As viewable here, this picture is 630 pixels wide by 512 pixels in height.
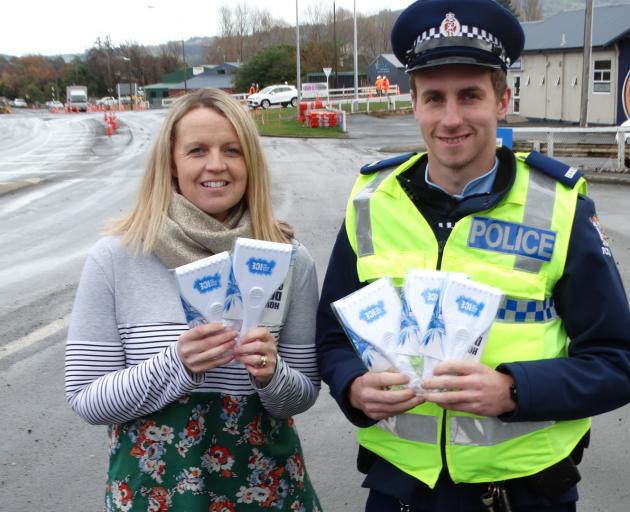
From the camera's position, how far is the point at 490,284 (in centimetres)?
207

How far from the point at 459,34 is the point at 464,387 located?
3.14 ft

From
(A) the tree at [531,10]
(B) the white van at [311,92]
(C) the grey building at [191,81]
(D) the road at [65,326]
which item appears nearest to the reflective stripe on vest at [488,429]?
(D) the road at [65,326]

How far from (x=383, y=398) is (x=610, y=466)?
9.37 ft

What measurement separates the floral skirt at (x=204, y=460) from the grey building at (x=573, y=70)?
2513 centimetres

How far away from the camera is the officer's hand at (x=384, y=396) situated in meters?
1.88

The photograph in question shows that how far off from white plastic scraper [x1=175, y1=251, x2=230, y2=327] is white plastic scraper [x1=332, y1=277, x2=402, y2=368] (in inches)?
11.9

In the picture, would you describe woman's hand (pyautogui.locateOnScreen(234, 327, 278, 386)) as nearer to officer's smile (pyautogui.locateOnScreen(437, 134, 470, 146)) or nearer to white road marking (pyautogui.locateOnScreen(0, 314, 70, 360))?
officer's smile (pyautogui.locateOnScreen(437, 134, 470, 146))

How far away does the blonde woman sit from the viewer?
2256 mm

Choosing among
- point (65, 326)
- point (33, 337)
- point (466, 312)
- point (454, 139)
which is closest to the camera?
point (466, 312)

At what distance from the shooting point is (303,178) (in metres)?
17.5

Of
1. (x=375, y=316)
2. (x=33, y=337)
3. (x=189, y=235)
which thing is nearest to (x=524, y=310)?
(x=375, y=316)

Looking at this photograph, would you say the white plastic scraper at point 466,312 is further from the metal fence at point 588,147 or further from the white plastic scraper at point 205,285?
the metal fence at point 588,147

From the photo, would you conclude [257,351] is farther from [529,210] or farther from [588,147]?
[588,147]

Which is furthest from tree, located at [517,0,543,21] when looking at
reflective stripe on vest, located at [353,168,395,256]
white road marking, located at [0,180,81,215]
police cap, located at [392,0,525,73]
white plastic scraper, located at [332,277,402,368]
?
white plastic scraper, located at [332,277,402,368]
